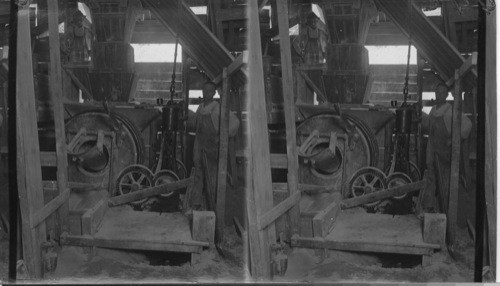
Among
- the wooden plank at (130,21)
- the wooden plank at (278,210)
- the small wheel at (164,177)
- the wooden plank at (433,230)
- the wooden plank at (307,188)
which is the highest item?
the wooden plank at (130,21)

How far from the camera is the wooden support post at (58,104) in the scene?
8.82 feet

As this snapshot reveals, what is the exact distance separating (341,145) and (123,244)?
950 mm

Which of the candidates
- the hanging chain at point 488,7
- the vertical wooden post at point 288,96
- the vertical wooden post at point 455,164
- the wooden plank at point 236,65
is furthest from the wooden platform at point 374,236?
the hanging chain at point 488,7

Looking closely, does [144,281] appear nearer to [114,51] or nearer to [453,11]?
[114,51]

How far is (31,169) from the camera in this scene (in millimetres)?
2686

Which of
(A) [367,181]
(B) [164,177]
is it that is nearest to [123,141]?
(B) [164,177]

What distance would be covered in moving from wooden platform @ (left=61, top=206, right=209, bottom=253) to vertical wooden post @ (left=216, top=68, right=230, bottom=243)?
0.10m

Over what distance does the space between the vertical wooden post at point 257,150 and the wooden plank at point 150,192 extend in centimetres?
27

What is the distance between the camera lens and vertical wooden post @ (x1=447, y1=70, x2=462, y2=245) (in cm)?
263

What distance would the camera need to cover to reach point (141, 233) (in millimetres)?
2670

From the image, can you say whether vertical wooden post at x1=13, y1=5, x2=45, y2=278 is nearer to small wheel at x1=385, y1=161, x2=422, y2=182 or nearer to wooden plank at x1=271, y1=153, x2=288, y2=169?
wooden plank at x1=271, y1=153, x2=288, y2=169

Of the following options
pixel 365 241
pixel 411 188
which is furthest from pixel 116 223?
pixel 411 188

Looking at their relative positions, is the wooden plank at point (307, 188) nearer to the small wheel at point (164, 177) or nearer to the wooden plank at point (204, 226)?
the wooden plank at point (204, 226)

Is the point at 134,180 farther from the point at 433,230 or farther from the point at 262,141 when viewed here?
the point at 433,230
